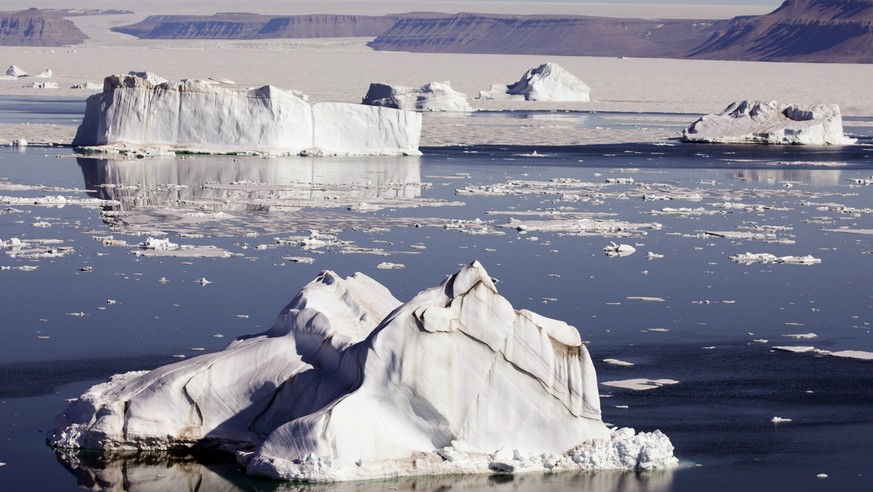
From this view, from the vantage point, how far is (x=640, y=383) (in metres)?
8.41

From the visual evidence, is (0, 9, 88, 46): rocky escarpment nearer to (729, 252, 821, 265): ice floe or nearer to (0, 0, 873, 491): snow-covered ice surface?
(0, 0, 873, 491): snow-covered ice surface

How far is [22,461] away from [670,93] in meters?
53.1

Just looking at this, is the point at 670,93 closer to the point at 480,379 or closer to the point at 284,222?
the point at 284,222

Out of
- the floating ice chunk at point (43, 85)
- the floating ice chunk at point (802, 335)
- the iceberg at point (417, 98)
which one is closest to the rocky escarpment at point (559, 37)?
the floating ice chunk at point (43, 85)

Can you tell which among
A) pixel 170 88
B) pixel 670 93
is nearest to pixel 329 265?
pixel 170 88

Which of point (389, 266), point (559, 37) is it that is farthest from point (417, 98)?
point (559, 37)

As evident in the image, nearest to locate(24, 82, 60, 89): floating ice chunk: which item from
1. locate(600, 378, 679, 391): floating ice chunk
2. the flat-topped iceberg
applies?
the flat-topped iceberg

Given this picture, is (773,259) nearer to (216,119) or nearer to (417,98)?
(216,119)

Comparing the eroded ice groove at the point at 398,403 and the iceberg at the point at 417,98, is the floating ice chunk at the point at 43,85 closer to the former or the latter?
the iceberg at the point at 417,98

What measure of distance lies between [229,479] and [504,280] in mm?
5615

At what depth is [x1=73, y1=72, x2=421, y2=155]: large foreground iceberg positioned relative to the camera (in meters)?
21.9

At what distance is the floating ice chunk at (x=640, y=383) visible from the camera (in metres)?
8.30

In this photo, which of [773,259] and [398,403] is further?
[773,259]

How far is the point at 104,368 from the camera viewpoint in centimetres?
850
